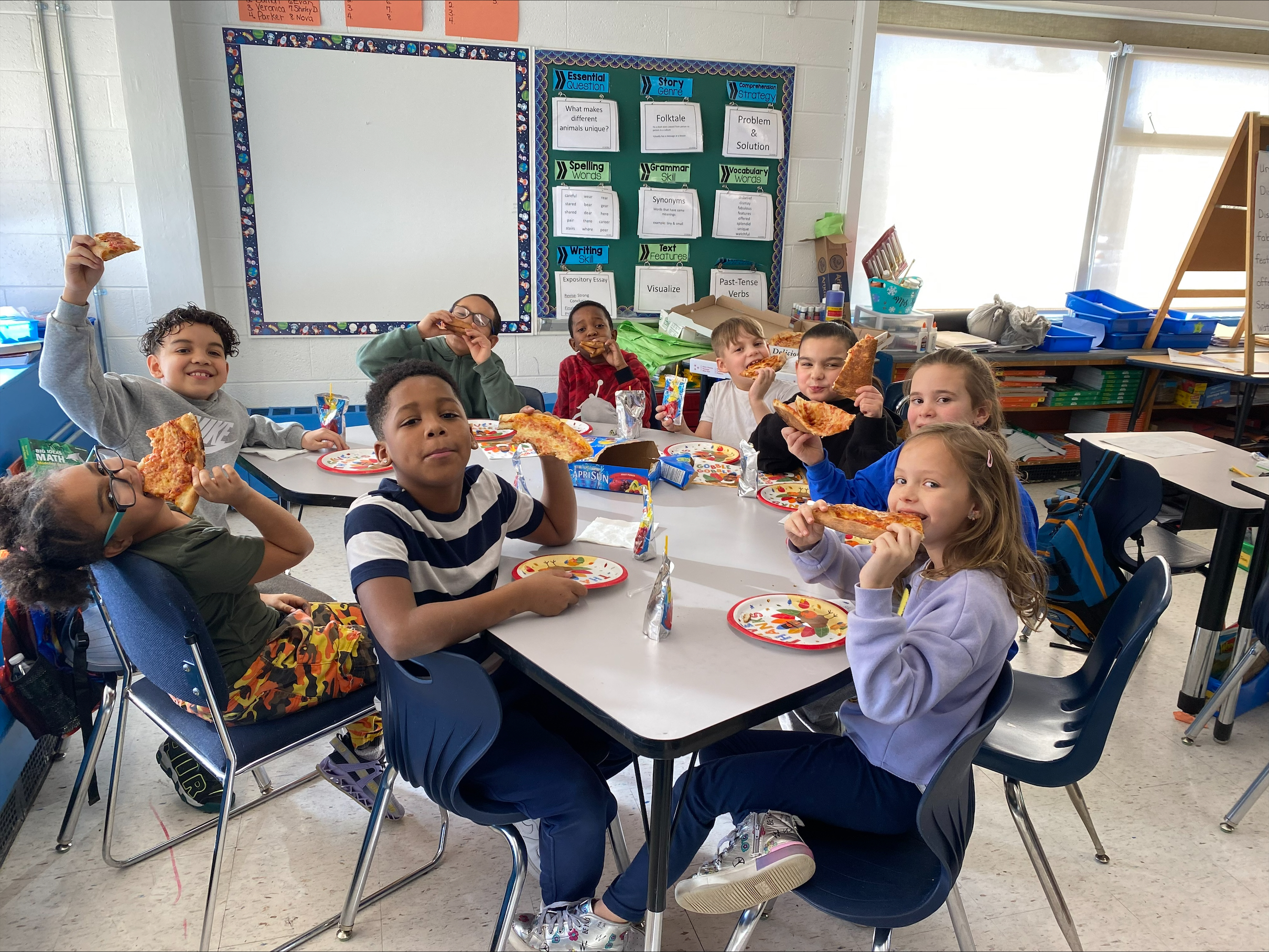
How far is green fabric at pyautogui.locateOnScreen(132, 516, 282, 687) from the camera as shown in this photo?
162 centimetres

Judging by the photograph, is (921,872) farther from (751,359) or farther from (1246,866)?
(751,359)

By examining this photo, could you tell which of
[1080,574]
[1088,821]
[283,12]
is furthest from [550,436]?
[283,12]

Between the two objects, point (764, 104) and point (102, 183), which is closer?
point (102, 183)

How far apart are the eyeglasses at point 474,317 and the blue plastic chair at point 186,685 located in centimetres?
166

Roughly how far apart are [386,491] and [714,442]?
55.8 inches

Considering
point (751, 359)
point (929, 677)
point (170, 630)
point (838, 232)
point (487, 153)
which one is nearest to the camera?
point (929, 677)

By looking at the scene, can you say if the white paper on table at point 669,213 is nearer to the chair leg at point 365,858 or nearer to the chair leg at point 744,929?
the chair leg at point 365,858

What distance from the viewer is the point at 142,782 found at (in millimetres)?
2354

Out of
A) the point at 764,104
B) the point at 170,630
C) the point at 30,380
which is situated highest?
the point at 764,104

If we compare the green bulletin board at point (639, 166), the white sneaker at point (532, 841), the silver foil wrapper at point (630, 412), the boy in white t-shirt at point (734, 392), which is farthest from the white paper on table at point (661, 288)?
the white sneaker at point (532, 841)

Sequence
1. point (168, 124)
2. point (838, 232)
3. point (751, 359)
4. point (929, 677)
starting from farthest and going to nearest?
1. point (838, 232)
2. point (168, 124)
3. point (751, 359)
4. point (929, 677)

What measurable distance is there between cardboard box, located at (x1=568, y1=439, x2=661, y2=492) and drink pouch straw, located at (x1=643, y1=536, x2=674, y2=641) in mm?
783

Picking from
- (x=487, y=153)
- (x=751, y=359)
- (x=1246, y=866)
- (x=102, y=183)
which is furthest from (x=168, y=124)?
(x=1246, y=866)

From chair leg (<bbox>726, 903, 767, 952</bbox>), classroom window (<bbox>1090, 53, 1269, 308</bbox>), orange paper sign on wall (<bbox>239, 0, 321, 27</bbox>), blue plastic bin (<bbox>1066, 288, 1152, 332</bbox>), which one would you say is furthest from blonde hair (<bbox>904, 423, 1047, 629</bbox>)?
classroom window (<bbox>1090, 53, 1269, 308</bbox>)
